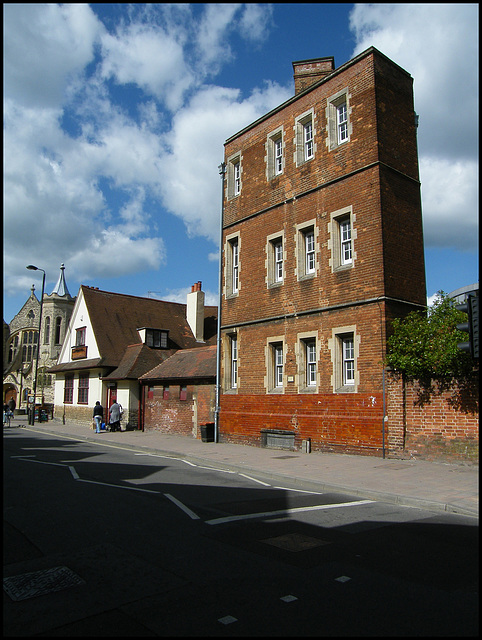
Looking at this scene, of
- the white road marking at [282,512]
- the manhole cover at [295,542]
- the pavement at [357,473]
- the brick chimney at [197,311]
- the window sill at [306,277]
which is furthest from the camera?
the brick chimney at [197,311]

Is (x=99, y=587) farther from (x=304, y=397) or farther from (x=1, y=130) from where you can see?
(x=304, y=397)

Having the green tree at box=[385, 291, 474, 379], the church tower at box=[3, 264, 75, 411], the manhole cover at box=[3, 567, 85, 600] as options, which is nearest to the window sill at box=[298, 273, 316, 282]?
the green tree at box=[385, 291, 474, 379]

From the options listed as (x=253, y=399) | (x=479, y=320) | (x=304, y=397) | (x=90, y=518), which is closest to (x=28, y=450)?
(x=253, y=399)

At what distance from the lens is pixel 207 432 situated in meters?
21.8

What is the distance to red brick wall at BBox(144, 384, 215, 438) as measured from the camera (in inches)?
942

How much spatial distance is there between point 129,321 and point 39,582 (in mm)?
32086

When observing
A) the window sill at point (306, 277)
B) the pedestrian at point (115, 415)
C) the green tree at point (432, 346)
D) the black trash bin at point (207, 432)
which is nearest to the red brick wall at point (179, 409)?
the pedestrian at point (115, 415)

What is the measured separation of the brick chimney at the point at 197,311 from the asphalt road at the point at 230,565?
27761 mm

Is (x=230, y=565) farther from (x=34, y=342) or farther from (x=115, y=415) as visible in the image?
(x=34, y=342)

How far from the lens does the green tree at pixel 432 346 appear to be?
13180 mm

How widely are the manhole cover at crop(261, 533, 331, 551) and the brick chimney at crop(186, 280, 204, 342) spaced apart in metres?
31.0

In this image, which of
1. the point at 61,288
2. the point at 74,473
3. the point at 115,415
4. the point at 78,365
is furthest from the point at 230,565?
the point at 61,288

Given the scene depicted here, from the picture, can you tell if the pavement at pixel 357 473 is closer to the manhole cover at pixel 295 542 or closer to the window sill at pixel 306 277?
the manhole cover at pixel 295 542

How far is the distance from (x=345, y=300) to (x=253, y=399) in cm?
572
